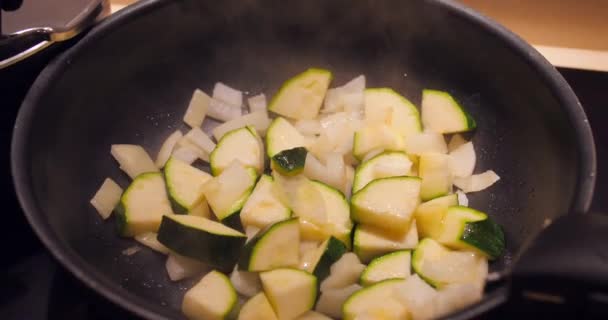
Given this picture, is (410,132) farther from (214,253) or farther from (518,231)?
(214,253)

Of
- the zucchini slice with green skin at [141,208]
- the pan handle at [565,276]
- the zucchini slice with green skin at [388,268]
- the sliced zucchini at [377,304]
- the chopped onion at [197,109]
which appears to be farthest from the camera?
the chopped onion at [197,109]

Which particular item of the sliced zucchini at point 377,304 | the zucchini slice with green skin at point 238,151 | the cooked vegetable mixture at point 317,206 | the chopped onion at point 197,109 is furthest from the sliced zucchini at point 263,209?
the chopped onion at point 197,109

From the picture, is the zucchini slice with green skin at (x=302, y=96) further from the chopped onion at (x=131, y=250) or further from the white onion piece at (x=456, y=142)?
the chopped onion at (x=131, y=250)

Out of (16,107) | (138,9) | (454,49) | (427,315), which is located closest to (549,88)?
(454,49)

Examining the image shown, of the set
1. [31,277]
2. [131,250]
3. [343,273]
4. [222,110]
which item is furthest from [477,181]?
[31,277]

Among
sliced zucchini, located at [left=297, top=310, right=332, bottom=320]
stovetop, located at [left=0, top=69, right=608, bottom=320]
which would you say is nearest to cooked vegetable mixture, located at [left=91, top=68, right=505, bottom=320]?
sliced zucchini, located at [left=297, top=310, right=332, bottom=320]

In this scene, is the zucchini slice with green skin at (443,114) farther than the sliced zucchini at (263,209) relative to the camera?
Yes

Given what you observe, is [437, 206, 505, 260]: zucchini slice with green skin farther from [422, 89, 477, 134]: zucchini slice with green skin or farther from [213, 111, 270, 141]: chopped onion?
[213, 111, 270, 141]: chopped onion

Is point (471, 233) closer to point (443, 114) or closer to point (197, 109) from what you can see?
point (443, 114)
